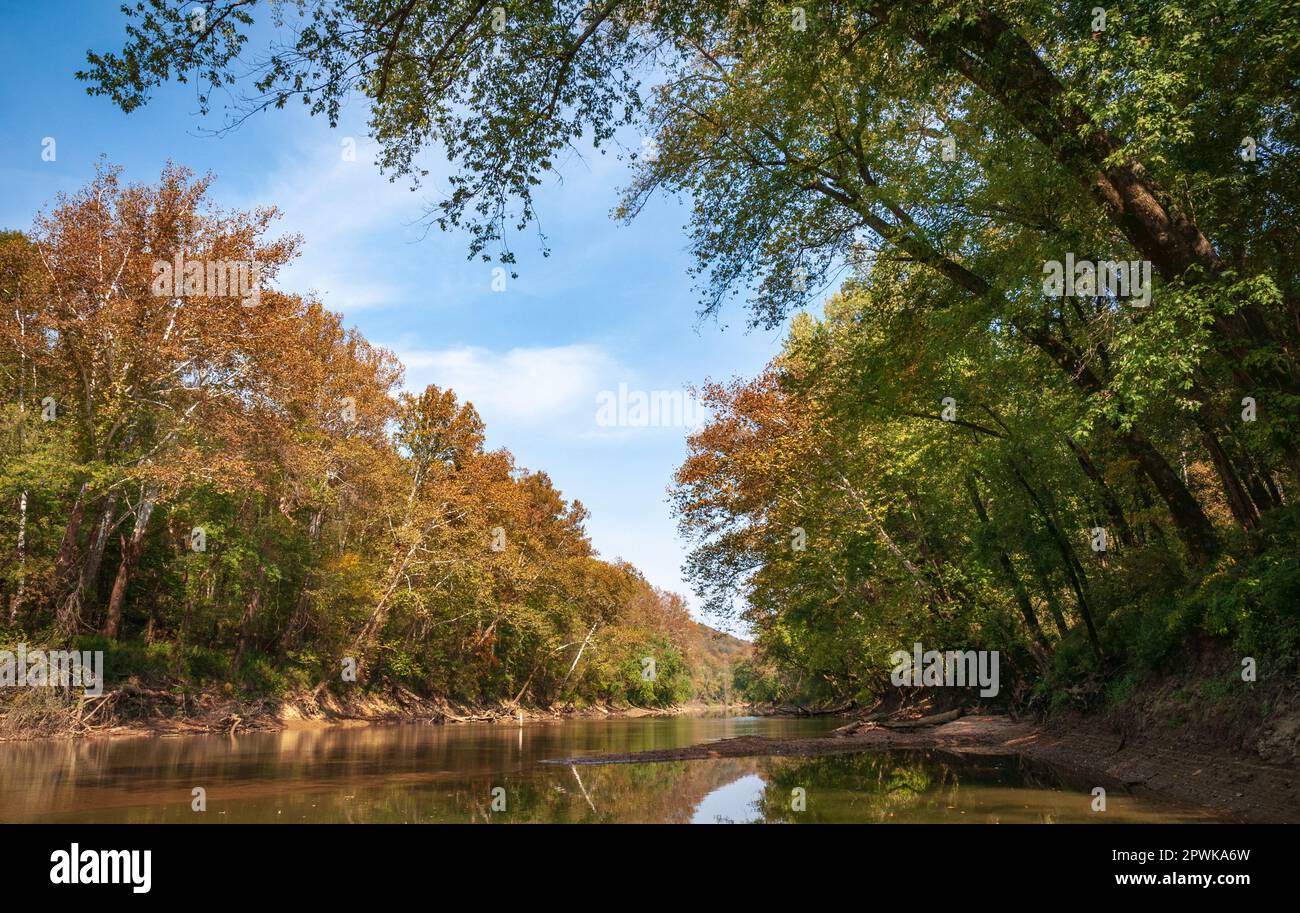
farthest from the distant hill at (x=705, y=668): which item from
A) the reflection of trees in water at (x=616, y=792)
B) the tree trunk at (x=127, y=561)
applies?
the reflection of trees in water at (x=616, y=792)

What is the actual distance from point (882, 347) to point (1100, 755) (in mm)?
7858

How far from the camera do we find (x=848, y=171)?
1280cm

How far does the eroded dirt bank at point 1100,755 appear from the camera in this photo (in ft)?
25.1

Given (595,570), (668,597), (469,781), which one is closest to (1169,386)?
(469,781)

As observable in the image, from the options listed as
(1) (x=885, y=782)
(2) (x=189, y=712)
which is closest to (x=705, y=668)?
(2) (x=189, y=712)

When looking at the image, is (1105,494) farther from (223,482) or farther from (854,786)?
(223,482)

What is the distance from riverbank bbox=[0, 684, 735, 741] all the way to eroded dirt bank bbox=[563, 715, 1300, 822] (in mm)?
13133

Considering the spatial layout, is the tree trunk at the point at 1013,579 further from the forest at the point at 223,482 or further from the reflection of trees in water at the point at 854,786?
Answer: the forest at the point at 223,482

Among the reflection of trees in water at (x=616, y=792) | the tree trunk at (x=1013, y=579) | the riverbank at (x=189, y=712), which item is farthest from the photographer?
the tree trunk at (x=1013, y=579)

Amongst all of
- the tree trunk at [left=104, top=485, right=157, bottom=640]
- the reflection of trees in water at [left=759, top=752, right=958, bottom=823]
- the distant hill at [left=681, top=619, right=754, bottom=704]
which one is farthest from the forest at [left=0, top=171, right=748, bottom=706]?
the distant hill at [left=681, top=619, right=754, bottom=704]

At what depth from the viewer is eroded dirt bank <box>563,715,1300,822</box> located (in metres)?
7.66

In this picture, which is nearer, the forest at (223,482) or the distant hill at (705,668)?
the forest at (223,482)

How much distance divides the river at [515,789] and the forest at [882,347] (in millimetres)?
3591

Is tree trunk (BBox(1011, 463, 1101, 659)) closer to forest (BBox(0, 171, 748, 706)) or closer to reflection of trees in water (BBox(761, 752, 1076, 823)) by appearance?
reflection of trees in water (BBox(761, 752, 1076, 823))
